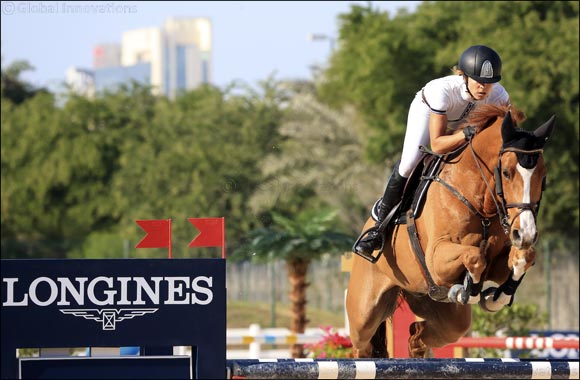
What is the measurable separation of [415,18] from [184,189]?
21.8 feet

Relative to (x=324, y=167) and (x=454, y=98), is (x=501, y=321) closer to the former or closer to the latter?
(x=454, y=98)

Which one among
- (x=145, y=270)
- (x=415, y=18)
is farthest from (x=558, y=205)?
(x=145, y=270)

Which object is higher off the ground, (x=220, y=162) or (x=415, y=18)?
(x=415, y=18)

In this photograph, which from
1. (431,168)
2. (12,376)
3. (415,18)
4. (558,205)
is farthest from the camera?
(415,18)

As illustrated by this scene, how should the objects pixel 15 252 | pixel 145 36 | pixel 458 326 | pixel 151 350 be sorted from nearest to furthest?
pixel 151 350 < pixel 458 326 < pixel 15 252 < pixel 145 36

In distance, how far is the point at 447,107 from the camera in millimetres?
5562

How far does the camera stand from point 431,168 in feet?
18.5

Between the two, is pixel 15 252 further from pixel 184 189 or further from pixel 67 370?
pixel 67 370

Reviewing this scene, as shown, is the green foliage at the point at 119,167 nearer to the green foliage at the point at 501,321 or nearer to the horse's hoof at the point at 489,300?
the green foliage at the point at 501,321

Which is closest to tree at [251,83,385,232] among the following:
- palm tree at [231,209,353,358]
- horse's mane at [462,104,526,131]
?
palm tree at [231,209,353,358]

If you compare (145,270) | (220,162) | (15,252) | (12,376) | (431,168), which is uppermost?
(220,162)

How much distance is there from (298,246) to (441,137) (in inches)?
286

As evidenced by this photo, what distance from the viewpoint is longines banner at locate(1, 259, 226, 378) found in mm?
4152

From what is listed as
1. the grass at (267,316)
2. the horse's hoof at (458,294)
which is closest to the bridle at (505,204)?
the horse's hoof at (458,294)
